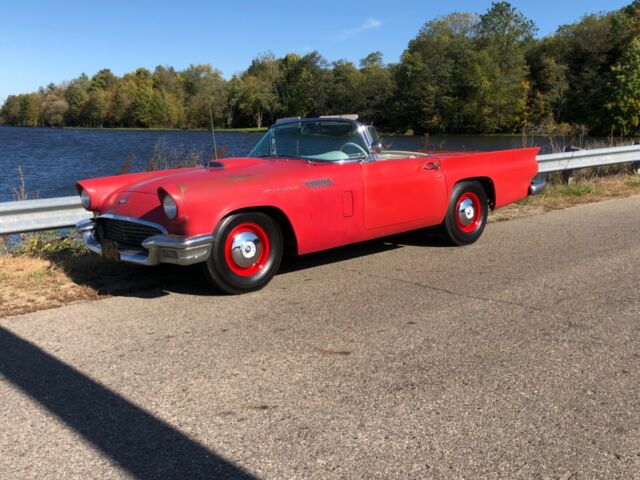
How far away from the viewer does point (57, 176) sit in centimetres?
1744

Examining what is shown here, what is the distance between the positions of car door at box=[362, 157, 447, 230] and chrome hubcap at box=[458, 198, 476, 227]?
1.46 feet

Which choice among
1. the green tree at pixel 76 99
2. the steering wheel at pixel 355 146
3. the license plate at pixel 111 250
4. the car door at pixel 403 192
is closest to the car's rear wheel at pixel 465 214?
the car door at pixel 403 192

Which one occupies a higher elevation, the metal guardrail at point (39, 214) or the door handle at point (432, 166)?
the door handle at point (432, 166)

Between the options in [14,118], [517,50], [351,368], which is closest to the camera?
[351,368]

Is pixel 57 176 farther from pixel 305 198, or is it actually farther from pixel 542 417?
pixel 542 417

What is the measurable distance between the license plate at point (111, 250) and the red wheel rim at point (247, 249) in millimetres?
908

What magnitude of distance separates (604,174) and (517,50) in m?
63.9

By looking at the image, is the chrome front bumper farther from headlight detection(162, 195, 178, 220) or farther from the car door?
the car door

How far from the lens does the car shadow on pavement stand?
91.1 inches

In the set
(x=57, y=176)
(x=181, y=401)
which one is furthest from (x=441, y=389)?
(x=57, y=176)

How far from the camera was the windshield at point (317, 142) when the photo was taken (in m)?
5.48

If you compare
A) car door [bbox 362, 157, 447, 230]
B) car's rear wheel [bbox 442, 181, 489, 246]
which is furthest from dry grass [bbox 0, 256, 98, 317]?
car's rear wheel [bbox 442, 181, 489, 246]

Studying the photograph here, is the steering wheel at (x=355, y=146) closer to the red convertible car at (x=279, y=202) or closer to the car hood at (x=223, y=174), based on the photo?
the red convertible car at (x=279, y=202)

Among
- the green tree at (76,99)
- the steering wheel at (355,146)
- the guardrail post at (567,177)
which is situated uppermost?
the green tree at (76,99)
